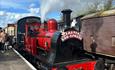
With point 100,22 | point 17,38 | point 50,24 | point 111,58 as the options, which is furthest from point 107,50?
point 17,38

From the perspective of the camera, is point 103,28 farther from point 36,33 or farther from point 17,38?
point 17,38

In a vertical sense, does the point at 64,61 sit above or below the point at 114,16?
below

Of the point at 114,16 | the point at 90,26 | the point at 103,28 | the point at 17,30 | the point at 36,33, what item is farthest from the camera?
the point at 17,30

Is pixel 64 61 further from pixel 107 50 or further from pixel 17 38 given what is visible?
pixel 17 38

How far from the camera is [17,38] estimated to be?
83.7 ft

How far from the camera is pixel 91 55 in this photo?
454 inches

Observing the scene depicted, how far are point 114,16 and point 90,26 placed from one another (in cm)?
214

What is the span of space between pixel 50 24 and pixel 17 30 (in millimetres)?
13084

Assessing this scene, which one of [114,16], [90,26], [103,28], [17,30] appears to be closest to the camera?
[114,16]

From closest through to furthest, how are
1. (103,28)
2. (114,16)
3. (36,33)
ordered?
(114,16), (103,28), (36,33)

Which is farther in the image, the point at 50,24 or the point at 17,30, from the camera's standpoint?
the point at 17,30

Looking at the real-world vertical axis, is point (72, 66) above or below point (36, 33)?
below

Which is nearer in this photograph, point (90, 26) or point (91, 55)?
point (91, 55)

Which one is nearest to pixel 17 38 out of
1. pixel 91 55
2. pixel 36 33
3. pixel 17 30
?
pixel 17 30
